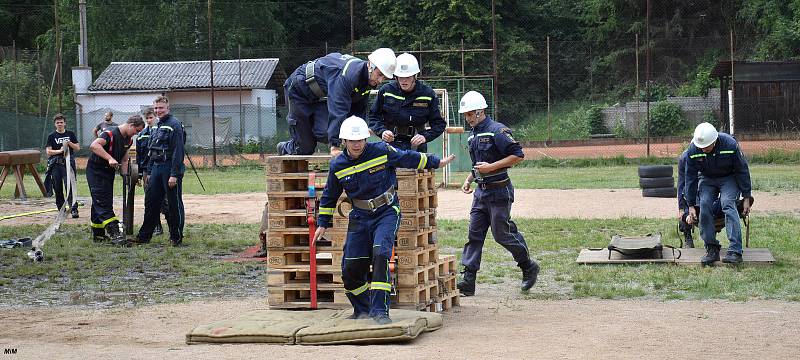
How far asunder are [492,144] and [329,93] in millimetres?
1918

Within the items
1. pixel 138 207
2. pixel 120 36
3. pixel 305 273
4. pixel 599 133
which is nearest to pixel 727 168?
pixel 305 273

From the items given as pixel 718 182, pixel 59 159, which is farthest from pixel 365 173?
pixel 59 159

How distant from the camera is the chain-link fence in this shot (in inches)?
1448

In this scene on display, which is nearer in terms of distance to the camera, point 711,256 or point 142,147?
point 711,256

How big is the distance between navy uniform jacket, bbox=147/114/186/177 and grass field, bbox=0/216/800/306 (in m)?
1.24

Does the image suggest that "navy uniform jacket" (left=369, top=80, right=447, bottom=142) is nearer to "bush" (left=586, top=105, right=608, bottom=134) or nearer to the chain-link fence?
the chain-link fence

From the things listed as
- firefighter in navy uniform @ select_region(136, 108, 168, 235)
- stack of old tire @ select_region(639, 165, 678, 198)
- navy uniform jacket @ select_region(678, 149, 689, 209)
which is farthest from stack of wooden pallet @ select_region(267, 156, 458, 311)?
stack of old tire @ select_region(639, 165, 678, 198)

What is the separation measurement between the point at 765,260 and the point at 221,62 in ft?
127

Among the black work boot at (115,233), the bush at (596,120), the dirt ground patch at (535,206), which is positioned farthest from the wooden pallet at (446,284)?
the bush at (596,120)

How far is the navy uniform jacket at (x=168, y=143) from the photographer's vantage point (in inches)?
596

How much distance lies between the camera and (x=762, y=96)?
1428 inches

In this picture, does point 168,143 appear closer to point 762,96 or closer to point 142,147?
point 142,147

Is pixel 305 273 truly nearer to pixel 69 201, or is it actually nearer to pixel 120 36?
pixel 69 201

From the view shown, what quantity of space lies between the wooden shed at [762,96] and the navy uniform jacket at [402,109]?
26030 mm
